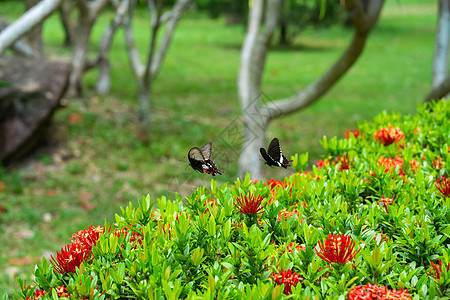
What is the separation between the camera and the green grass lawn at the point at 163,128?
15.5 feet

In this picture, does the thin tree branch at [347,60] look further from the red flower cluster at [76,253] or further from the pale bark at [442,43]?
the red flower cluster at [76,253]

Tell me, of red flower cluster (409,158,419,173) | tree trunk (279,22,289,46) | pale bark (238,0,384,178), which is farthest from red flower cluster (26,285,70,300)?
tree trunk (279,22,289,46)

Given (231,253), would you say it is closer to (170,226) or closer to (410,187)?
(170,226)

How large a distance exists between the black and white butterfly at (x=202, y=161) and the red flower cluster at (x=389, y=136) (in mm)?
1176

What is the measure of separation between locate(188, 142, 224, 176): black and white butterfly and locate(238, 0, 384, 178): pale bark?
279 cm

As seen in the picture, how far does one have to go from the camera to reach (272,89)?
37.0 ft

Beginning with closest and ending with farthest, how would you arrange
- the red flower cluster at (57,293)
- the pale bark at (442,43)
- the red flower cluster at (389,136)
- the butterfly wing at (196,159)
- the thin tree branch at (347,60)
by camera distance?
the red flower cluster at (57,293), the butterfly wing at (196,159), the red flower cluster at (389,136), the thin tree branch at (347,60), the pale bark at (442,43)

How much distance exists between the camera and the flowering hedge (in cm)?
131

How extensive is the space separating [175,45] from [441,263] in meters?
17.1

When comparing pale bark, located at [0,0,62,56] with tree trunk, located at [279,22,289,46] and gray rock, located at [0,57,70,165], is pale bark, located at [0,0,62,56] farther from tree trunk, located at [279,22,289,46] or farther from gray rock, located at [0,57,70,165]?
tree trunk, located at [279,22,289,46]

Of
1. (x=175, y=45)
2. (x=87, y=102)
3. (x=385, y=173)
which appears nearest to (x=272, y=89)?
(x=87, y=102)

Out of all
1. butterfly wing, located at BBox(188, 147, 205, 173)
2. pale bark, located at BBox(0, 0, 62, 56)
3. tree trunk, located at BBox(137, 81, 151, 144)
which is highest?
pale bark, located at BBox(0, 0, 62, 56)

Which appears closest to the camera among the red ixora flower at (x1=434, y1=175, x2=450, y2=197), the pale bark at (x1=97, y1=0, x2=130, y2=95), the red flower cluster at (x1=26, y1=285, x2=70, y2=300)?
the red flower cluster at (x1=26, y1=285, x2=70, y2=300)

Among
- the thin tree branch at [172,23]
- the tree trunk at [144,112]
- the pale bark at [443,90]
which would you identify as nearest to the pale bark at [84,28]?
the thin tree branch at [172,23]
